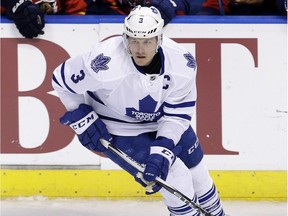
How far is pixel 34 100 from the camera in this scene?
527 centimetres

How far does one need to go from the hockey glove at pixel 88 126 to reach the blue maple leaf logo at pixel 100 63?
0.25 meters

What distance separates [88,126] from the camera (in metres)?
4.32

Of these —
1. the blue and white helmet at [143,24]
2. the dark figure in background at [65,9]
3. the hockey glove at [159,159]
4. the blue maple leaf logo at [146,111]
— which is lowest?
the hockey glove at [159,159]

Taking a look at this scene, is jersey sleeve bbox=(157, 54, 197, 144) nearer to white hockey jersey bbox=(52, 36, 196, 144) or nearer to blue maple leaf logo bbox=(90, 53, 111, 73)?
white hockey jersey bbox=(52, 36, 196, 144)

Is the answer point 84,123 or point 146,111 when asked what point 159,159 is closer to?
point 146,111

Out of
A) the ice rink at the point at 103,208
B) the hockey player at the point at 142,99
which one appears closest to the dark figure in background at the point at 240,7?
the ice rink at the point at 103,208

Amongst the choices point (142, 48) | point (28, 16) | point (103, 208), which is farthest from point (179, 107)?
point (28, 16)

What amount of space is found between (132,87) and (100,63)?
6.4 inches

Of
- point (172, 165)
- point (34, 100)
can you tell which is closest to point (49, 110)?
point (34, 100)

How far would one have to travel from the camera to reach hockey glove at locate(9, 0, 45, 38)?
5.13 meters

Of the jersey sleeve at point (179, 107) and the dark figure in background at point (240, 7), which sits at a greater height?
the dark figure in background at point (240, 7)

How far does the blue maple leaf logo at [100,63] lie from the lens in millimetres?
4148

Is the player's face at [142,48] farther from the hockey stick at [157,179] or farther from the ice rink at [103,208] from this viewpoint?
the ice rink at [103,208]

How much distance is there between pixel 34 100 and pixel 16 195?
1.63 ft
